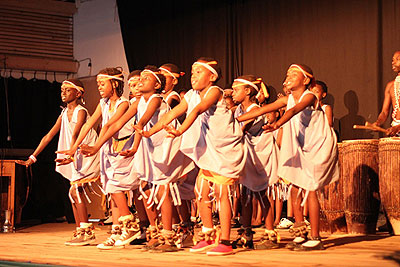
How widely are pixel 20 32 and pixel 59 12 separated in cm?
73

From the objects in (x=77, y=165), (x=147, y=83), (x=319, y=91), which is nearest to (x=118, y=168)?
(x=77, y=165)

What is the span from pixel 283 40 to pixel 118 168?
10.5 ft

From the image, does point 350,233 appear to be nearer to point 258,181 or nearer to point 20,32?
point 258,181

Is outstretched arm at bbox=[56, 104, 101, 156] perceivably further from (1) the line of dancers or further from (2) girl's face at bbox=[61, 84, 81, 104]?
(2) girl's face at bbox=[61, 84, 81, 104]

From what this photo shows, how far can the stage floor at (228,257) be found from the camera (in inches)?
150

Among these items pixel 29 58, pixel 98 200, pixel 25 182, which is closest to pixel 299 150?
pixel 98 200

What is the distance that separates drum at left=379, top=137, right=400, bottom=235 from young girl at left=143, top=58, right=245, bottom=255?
1.95 m

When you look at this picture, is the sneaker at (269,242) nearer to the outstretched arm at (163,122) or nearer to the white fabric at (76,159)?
the outstretched arm at (163,122)

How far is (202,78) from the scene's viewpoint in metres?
4.57

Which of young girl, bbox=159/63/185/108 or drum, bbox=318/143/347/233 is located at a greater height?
young girl, bbox=159/63/185/108

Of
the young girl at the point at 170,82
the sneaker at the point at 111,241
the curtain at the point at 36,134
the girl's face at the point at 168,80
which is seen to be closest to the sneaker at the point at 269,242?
the sneaker at the point at 111,241

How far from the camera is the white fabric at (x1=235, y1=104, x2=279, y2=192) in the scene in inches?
191

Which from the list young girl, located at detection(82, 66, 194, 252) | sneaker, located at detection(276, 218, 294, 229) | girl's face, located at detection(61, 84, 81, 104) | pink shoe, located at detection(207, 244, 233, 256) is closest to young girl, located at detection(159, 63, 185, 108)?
young girl, located at detection(82, 66, 194, 252)

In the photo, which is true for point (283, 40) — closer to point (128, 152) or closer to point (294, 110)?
point (294, 110)
